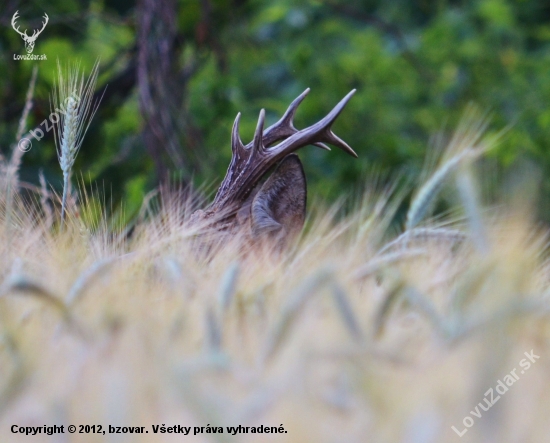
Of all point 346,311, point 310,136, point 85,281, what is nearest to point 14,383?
point 85,281

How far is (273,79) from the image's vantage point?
5535 millimetres

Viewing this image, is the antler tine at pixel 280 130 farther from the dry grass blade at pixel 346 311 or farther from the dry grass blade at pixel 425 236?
the dry grass blade at pixel 346 311

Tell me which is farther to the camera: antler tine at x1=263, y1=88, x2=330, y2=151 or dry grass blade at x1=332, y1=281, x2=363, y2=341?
antler tine at x1=263, y1=88, x2=330, y2=151

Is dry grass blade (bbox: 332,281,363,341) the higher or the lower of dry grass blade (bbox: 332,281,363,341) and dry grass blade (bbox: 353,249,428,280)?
the lower

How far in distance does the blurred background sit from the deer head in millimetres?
689

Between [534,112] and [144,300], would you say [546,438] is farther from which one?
[534,112]

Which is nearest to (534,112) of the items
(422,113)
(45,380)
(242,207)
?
(422,113)

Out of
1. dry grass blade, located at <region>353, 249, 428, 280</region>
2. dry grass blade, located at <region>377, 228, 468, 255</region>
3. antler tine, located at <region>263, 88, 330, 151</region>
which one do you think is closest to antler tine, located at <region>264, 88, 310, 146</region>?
antler tine, located at <region>263, 88, 330, 151</region>

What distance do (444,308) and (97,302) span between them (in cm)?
36

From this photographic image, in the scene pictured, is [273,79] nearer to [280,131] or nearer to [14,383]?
[280,131]

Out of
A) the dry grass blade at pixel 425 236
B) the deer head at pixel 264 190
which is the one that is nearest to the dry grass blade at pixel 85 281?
the dry grass blade at pixel 425 236

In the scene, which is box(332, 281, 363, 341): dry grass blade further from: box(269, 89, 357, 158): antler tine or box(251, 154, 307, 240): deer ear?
box(269, 89, 357, 158): antler tine

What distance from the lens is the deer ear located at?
148 centimetres

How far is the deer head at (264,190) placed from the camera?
144 centimetres
